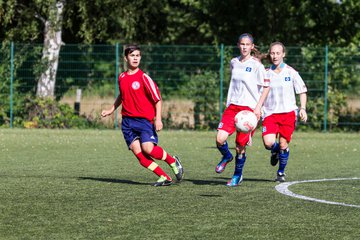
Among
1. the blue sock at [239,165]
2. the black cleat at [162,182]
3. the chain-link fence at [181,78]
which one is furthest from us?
the chain-link fence at [181,78]

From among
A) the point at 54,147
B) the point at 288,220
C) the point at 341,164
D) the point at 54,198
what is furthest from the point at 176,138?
the point at 288,220

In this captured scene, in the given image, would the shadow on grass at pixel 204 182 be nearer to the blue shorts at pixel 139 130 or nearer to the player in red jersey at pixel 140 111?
the player in red jersey at pixel 140 111

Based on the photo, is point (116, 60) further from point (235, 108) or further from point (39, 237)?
point (39, 237)

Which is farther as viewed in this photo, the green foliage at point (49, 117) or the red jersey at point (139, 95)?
the green foliage at point (49, 117)

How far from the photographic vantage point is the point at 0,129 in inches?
1048

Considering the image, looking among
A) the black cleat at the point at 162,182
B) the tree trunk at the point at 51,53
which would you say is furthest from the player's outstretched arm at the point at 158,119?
the tree trunk at the point at 51,53

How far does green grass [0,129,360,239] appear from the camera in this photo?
7789 mm

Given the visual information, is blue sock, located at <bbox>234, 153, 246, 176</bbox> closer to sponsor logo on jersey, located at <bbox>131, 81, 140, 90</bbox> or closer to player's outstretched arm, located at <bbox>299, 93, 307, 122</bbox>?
player's outstretched arm, located at <bbox>299, 93, 307, 122</bbox>

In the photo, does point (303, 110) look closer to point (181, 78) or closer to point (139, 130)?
point (139, 130)

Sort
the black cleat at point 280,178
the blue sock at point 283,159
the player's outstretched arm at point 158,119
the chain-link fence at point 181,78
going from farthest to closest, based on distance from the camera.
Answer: the chain-link fence at point 181,78 < the blue sock at point 283,159 < the black cleat at point 280,178 < the player's outstretched arm at point 158,119

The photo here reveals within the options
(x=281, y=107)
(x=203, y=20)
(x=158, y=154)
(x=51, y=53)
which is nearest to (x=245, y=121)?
(x=158, y=154)

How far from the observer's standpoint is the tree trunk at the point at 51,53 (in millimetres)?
28062

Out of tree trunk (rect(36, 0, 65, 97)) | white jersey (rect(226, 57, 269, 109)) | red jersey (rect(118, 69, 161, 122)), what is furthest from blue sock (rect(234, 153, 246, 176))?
tree trunk (rect(36, 0, 65, 97))

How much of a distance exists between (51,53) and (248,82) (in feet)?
56.0
